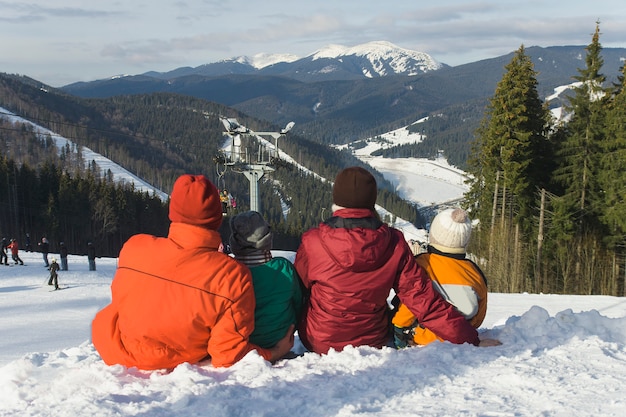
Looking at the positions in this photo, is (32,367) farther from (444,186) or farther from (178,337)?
(444,186)

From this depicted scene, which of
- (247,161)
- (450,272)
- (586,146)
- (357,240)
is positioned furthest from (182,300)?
(586,146)

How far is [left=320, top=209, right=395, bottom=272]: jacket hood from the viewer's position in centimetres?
420

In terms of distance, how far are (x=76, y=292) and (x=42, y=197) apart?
167ft

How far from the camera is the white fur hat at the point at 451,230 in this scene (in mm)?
4508

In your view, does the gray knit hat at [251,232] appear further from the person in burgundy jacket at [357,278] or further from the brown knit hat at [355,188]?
the brown knit hat at [355,188]

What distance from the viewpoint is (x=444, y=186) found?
650 feet

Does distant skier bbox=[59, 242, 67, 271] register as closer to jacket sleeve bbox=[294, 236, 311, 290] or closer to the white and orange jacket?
jacket sleeve bbox=[294, 236, 311, 290]

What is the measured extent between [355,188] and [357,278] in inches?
26.8

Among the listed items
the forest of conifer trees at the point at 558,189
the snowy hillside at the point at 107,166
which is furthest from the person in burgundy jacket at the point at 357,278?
the snowy hillside at the point at 107,166

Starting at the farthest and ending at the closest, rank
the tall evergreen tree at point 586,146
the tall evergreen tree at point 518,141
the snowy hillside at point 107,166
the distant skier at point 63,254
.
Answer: the snowy hillside at point 107,166, the tall evergreen tree at point 518,141, the tall evergreen tree at point 586,146, the distant skier at point 63,254

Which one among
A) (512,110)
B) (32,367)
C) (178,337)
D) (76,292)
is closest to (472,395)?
(178,337)

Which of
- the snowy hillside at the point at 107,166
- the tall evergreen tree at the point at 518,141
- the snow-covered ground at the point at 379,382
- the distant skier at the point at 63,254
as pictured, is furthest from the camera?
the snowy hillside at the point at 107,166

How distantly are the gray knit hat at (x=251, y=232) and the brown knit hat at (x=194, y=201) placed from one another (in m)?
0.31

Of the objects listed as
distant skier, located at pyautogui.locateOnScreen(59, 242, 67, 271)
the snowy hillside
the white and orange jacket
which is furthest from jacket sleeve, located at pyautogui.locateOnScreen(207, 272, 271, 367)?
A: the snowy hillside
